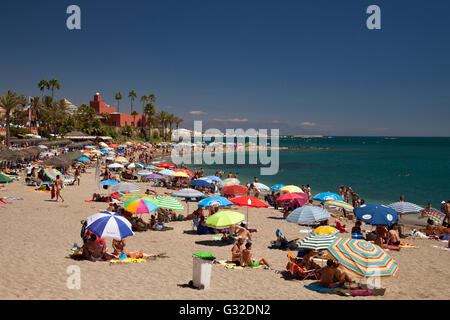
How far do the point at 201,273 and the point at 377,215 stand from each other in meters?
6.93

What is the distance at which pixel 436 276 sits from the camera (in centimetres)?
916

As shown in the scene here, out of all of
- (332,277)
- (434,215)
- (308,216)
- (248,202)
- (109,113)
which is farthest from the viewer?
(109,113)

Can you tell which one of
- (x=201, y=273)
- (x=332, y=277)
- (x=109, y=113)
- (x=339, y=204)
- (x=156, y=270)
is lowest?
(x=156, y=270)

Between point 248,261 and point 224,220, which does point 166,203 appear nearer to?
point 224,220

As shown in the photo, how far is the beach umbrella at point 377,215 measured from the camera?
11.3m

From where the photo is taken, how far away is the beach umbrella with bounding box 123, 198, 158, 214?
11125mm

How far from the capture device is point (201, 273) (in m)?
7.08

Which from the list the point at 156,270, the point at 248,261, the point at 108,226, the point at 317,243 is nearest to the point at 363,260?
the point at 317,243

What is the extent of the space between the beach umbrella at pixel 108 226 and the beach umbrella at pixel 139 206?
2.30m

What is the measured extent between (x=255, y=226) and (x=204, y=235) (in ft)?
9.15

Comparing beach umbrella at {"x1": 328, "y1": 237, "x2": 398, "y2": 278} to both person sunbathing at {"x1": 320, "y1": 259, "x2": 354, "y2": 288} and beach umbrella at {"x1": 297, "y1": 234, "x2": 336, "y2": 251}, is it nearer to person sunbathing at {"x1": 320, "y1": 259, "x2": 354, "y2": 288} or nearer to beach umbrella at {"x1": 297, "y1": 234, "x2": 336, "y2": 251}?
person sunbathing at {"x1": 320, "y1": 259, "x2": 354, "y2": 288}

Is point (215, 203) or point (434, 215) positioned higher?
point (215, 203)

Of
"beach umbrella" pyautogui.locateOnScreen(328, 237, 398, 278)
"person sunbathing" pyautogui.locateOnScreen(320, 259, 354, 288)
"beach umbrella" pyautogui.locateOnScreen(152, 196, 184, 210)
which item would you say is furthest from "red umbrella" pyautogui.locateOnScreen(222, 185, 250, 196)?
"beach umbrella" pyautogui.locateOnScreen(328, 237, 398, 278)
